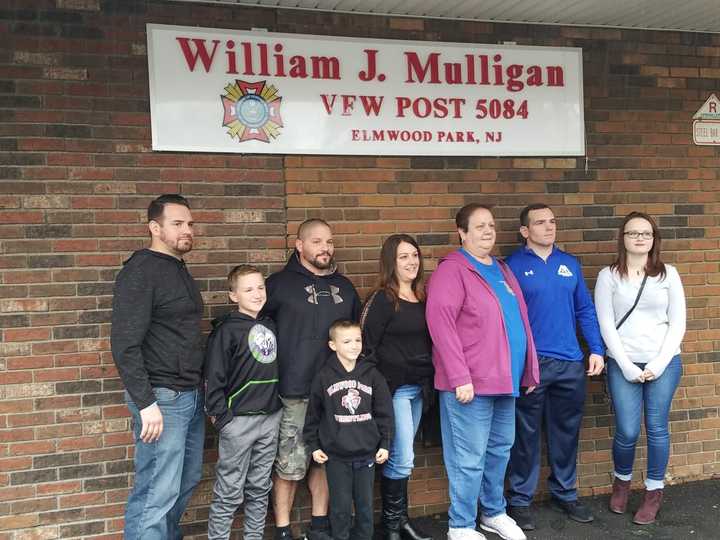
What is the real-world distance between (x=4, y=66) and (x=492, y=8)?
301 cm

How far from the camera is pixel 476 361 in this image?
3.92 metres

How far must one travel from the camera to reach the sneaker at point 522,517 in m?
4.34

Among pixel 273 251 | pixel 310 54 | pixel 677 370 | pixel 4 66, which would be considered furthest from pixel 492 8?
pixel 4 66

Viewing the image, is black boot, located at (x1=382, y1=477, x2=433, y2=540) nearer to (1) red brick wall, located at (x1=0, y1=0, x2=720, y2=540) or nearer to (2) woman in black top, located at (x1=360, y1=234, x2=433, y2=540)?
(2) woman in black top, located at (x1=360, y1=234, x2=433, y2=540)

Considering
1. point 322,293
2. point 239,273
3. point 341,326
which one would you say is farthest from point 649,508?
point 239,273

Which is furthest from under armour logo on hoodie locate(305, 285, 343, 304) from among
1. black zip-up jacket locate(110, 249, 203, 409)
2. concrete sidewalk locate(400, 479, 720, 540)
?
concrete sidewalk locate(400, 479, 720, 540)

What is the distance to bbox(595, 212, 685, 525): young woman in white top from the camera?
4316 mm

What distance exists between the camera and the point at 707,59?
5.20 metres

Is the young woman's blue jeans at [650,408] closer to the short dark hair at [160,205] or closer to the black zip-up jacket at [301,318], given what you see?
the black zip-up jacket at [301,318]

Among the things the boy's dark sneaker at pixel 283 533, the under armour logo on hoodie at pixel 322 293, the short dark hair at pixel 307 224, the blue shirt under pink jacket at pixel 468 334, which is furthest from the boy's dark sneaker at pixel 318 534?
the short dark hair at pixel 307 224

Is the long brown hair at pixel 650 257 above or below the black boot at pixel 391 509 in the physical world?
above

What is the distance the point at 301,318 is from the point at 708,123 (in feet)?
11.4

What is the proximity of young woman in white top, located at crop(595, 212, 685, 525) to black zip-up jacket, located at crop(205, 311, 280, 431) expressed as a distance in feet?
7.09

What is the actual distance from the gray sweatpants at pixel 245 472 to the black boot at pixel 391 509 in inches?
27.9
